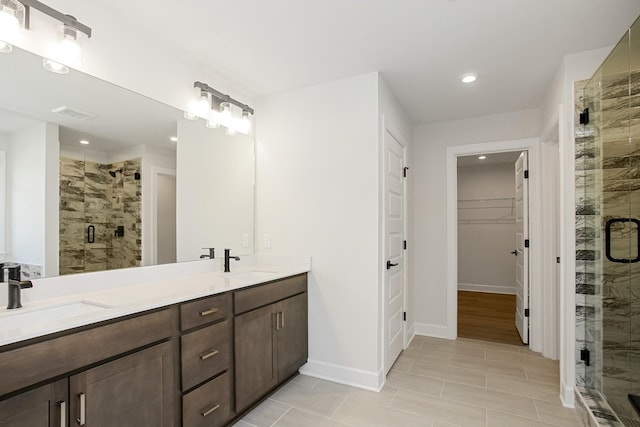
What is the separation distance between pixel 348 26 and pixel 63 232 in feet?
6.57

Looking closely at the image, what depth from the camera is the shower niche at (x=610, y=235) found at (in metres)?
1.75

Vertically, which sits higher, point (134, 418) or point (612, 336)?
point (612, 336)

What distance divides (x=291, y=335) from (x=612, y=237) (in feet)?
7.27

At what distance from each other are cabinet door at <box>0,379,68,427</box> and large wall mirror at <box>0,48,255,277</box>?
2.34 ft

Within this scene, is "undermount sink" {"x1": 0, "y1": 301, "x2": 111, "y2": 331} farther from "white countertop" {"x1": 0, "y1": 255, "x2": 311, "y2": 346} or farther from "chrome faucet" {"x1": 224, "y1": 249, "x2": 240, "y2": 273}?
"chrome faucet" {"x1": 224, "y1": 249, "x2": 240, "y2": 273}

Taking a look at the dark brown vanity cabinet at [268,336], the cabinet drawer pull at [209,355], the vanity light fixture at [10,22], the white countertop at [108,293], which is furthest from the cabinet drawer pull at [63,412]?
the vanity light fixture at [10,22]

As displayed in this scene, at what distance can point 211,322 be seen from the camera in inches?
72.8

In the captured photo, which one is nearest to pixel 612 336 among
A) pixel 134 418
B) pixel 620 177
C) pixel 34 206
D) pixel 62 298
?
pixel 620 177

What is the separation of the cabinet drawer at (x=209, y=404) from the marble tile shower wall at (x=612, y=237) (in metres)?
2.25

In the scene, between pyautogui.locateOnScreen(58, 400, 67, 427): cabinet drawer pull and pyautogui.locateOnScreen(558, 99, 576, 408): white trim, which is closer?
pyautogui.locateOnScreen(58, 400, 67, 427): cabinet drawer pull

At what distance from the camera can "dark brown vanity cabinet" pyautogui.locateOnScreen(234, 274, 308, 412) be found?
6.73 feet

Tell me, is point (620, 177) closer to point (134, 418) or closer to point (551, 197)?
point (551, 197)

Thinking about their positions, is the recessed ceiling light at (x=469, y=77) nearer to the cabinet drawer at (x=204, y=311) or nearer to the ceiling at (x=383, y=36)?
the ceiling at (x=383, y=36)

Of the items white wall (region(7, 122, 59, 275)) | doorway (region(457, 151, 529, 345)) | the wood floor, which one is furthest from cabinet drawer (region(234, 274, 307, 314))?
doorway (region(457, 151, 529, 345))
